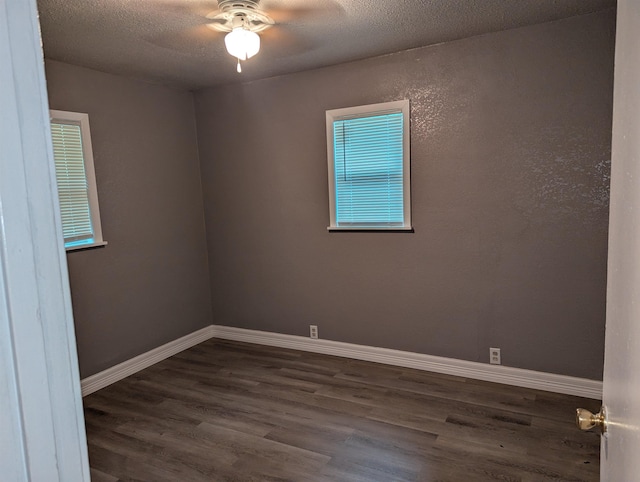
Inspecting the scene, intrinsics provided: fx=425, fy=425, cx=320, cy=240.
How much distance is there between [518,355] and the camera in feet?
10.5

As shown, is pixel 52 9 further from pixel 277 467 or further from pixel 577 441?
pixel 577 441

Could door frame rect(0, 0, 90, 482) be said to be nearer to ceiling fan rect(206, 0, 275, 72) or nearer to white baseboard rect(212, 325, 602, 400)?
ceiling fan rect(206, 0, 275, 72)

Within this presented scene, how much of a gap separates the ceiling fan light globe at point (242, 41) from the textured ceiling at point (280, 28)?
6.4 inches

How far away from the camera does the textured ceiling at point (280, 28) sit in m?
2.39

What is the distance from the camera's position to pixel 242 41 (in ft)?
8.07

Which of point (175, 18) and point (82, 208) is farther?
point (82, 208)

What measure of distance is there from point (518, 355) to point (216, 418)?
89.0 inches

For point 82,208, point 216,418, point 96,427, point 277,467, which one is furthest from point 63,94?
point 277,467

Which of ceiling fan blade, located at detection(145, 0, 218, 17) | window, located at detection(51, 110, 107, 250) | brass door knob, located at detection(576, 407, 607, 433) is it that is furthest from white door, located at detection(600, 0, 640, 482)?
window, located at detection(51, 110, 107, 250)

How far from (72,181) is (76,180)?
0.03 m

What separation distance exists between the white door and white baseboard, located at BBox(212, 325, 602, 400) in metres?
2.39

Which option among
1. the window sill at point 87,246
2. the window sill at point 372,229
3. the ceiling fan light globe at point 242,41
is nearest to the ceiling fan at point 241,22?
the ceiling fan light globe at point 242,41

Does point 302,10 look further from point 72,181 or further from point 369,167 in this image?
point 72,181

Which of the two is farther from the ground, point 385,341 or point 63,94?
point 63,94
